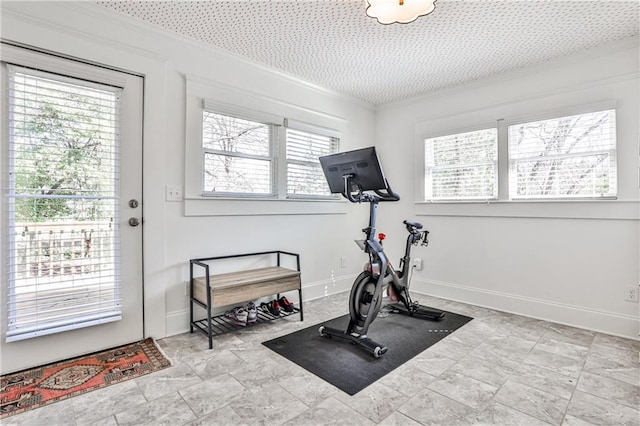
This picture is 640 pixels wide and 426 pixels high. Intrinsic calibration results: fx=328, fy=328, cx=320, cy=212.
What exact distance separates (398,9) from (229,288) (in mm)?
2197

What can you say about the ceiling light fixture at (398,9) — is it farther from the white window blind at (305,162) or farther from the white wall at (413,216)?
the white window blind at (305,162)

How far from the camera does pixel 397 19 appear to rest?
81.2 inches

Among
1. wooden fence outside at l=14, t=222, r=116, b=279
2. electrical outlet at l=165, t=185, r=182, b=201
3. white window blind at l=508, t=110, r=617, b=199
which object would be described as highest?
white window blind at l=508, t=110, r=617, b=199

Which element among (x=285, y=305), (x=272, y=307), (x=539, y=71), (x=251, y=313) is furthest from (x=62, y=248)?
(x=539, y=71)

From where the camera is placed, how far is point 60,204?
2.11 m

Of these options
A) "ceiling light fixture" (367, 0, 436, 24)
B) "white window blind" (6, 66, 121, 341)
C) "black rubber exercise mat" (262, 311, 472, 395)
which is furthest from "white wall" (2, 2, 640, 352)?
"ceiling light fixture" (367, 0, 436, 24)

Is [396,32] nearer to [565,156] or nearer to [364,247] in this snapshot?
[364,247]

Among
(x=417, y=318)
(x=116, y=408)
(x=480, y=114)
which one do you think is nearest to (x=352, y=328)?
(x=417, y=318)

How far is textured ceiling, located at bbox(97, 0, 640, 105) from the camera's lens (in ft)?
7.27

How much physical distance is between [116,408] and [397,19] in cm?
270

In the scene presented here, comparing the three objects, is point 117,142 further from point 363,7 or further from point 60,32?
point 363,7

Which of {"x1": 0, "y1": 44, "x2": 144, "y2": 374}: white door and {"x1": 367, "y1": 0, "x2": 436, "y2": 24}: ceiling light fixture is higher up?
{"x1": 367, "y1": 0, "x2": 436, "y2": 24}: ceiling light fixture

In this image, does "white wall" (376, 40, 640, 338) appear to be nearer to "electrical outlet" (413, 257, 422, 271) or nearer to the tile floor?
"electrical outlet" (413, 257, 422, 271)

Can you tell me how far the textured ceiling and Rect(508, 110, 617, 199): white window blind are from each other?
0.61 meters
